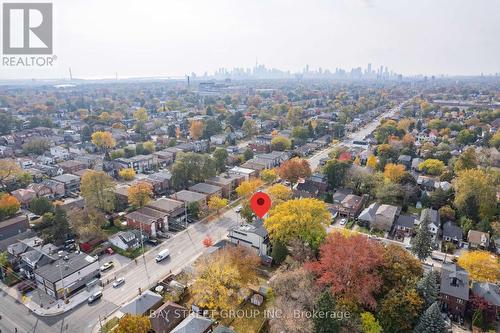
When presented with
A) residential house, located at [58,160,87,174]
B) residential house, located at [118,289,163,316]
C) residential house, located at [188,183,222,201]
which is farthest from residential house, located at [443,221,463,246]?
residential house, located at [58,160,87,174]

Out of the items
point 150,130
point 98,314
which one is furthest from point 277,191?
point 150,130

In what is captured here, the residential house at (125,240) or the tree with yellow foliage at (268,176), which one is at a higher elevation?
the tree with yellow foliage at (268,176)

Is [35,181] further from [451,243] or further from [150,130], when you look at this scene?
[451,243]

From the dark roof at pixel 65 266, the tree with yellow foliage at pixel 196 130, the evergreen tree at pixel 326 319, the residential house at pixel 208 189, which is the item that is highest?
the tree with yellow foliage at pixel 196 130

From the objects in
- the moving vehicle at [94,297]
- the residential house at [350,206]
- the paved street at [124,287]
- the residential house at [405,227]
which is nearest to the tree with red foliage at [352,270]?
the residential house at [405,227]

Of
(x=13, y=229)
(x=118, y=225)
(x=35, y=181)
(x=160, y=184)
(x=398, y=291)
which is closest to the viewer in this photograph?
(x=398, y=291)

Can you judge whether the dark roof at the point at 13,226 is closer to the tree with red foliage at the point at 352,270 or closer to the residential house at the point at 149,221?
the residential house at the point at 149,221

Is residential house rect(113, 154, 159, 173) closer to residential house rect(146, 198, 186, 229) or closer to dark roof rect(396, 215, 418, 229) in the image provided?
residential house rect(146, 198, 186, 229)
